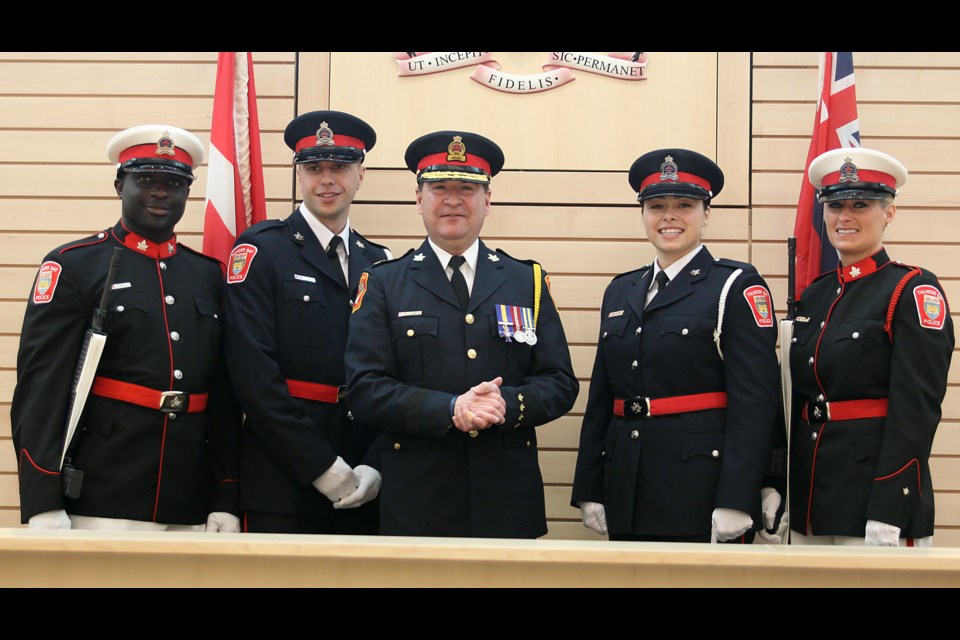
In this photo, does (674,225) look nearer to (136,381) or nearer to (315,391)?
(315,391)

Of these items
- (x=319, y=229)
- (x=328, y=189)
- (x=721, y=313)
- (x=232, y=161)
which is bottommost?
(x=721, y=313)

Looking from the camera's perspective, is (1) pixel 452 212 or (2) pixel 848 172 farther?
(2) pixel 848 172

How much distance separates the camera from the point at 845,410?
3.71 meters

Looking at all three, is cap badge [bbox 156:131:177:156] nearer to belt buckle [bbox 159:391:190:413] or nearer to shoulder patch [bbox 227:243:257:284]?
shoulder patch [bbox 227:243:257:284]

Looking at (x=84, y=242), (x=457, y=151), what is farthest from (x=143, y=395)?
(x=457, y=151)

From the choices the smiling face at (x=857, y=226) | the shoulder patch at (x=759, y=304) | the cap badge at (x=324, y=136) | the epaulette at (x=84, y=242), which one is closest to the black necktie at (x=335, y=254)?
the cap badge at (x=324, y=136)

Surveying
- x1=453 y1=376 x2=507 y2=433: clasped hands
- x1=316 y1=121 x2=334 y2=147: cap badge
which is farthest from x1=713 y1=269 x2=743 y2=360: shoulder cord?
x1=316 y1=121 x2=334 y2=147: cap badge

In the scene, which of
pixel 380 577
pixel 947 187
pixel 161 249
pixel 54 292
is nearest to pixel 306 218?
pixel 161 249

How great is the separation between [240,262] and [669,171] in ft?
5.78

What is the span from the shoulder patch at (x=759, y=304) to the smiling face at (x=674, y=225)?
0.32 m

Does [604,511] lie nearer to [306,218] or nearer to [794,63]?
[306,218]

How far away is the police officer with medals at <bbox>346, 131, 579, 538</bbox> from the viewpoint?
3469 millimetres

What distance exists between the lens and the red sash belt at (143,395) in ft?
11.9

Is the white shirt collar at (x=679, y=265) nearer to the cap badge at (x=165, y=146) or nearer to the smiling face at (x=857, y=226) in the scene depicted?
the smiling face at (x=857, y=226)
